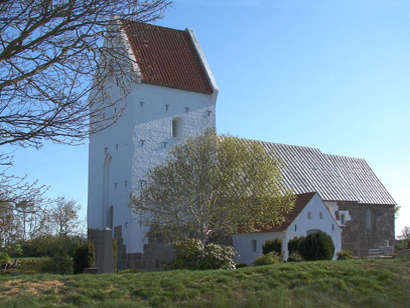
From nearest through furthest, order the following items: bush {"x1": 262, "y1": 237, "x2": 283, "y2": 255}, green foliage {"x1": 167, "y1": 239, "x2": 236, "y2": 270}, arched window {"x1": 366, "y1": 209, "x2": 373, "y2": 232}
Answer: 1. green foliage {"x1": 167, "y1": 239, "x2": 236, "y2": 270}
2. bush {"x1": 262, "y1": 237, "x2": 283, "y2": 255}
3. arched window {"x1": 366, "y1": 209, "x2": 373, "y2": 232}

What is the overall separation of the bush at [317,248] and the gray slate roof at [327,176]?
8889 mm

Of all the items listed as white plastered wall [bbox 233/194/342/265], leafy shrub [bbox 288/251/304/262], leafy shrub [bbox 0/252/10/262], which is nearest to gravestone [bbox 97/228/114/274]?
leafy shrub [bbox 288/251/304/262]

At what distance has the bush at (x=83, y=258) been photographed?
16.2 meters

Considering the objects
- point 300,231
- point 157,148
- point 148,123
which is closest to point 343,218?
point 300,231

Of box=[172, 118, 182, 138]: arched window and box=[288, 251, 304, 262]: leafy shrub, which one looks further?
box=[172, 118, 182, 138]: arched window

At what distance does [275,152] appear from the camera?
87.2 ft

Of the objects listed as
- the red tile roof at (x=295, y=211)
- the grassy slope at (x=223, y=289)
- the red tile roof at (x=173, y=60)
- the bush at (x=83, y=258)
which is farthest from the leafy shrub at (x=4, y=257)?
the grassy slope at (x=223, y=289)

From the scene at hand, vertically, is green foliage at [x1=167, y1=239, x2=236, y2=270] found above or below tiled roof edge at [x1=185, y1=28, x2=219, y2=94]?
below

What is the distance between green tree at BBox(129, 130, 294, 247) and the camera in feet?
55.5

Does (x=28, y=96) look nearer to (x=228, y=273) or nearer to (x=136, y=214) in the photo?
(x=228, y=273)

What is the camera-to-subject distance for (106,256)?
41.2ft

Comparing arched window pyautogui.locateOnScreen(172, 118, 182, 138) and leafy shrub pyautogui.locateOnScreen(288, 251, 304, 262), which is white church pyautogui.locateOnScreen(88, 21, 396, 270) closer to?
arched window pyautogui.locateOnScreen(172, 118, 182, 138)

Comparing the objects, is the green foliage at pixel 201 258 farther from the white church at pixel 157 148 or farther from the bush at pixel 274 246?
the white church at pixel 157 148

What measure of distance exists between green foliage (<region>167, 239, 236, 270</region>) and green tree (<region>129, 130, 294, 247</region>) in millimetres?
3773
